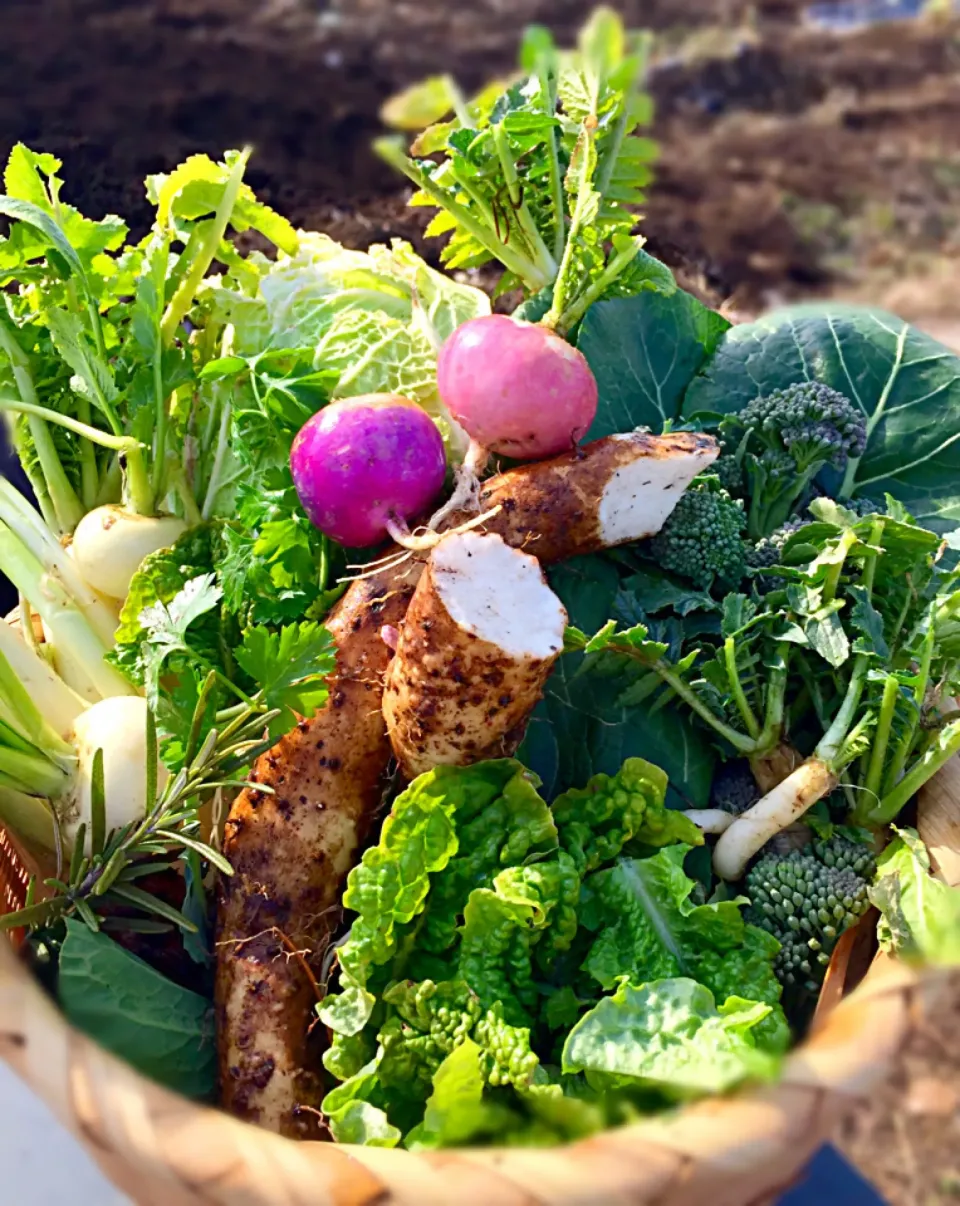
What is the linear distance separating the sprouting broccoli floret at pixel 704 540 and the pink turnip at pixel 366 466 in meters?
0.38

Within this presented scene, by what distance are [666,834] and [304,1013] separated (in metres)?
0.57

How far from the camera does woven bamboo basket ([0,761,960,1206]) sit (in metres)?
0.88

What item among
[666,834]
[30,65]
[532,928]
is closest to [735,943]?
[666,834]

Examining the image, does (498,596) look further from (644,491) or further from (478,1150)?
(478,1150)

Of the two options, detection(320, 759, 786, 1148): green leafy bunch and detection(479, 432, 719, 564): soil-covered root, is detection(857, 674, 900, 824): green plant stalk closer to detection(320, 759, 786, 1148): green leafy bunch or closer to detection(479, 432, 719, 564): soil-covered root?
detection(320, 759, 786, 1148): green leafy bunch

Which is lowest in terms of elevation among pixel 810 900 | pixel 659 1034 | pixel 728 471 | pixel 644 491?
pixel 810 900

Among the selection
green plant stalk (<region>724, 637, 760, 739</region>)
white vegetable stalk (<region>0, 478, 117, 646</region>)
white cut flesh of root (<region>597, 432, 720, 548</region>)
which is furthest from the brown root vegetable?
white vegetable stalk (<region>0, 478, 117, 646</region>)

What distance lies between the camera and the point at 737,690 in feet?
4.88

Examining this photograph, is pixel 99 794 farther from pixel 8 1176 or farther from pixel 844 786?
pixel 844 786

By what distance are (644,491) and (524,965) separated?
71 centimetres

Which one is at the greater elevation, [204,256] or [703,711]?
[204,256]

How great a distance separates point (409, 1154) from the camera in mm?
970

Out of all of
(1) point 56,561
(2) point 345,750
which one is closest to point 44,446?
(1) point 56,561

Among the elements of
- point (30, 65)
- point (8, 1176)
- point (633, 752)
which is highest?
point (30, 65)
